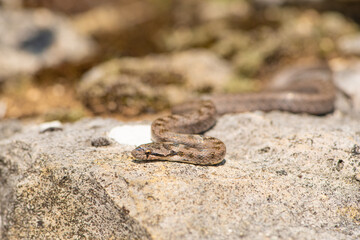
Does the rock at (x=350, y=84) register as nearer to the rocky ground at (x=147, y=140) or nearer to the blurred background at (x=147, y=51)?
the rocky ground at (x=147, y=140)

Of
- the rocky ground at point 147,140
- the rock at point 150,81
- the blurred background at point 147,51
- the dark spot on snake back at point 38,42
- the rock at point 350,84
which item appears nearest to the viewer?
the rocky ground at point 147,140

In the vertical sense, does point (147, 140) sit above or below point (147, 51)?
above

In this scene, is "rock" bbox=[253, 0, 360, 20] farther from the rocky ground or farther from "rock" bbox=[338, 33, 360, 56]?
"rock" bbox=[338, 33, 360, 56]

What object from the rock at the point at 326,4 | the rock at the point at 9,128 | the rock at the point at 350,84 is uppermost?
the rock at the point at 326,4

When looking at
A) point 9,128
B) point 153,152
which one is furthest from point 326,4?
point 9,128

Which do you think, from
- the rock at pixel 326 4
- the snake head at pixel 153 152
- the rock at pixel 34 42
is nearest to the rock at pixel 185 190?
the snake head at pixel 153 152

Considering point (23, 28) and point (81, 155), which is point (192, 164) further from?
point (23, 28)

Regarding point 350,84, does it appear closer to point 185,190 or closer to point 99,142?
point 185,190

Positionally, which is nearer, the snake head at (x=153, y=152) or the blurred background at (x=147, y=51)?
the snake head at (x=153, y=152)
